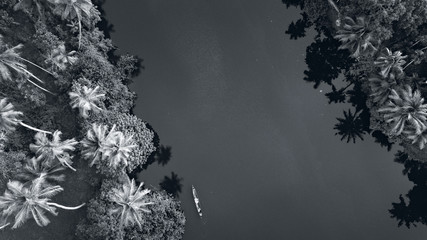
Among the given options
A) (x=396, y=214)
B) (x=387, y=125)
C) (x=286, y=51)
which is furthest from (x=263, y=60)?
(x=396, y=214)

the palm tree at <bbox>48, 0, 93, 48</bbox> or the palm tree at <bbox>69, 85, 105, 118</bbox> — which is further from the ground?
the palm tree at <bbox>48, 0, 93, 48</bbox>

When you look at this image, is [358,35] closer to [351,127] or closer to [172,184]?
[351,127]

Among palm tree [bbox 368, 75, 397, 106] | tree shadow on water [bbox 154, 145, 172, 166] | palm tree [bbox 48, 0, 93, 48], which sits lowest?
tree shadow on water [bbox 154, 145, 172, 166]

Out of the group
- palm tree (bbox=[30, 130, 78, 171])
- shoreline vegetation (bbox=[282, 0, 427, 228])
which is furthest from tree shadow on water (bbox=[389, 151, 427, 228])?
palm tree (bbox=[30, 130, 78, 171])

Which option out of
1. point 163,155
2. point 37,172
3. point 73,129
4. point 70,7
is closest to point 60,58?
point 70,7

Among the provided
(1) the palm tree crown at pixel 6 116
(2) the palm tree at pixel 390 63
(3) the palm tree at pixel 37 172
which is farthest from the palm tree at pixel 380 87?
(1) the palm tree crown at pixel 6 116

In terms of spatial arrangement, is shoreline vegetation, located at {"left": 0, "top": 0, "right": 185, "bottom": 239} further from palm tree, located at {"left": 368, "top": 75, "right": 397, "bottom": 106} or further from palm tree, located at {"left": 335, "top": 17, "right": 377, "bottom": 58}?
palm tree, located at {"left": 368, "top": 75, "right": 397, "bottom": 106}

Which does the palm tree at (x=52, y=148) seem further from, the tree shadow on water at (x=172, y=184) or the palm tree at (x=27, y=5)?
the palm tree at (x=27, y=5)
